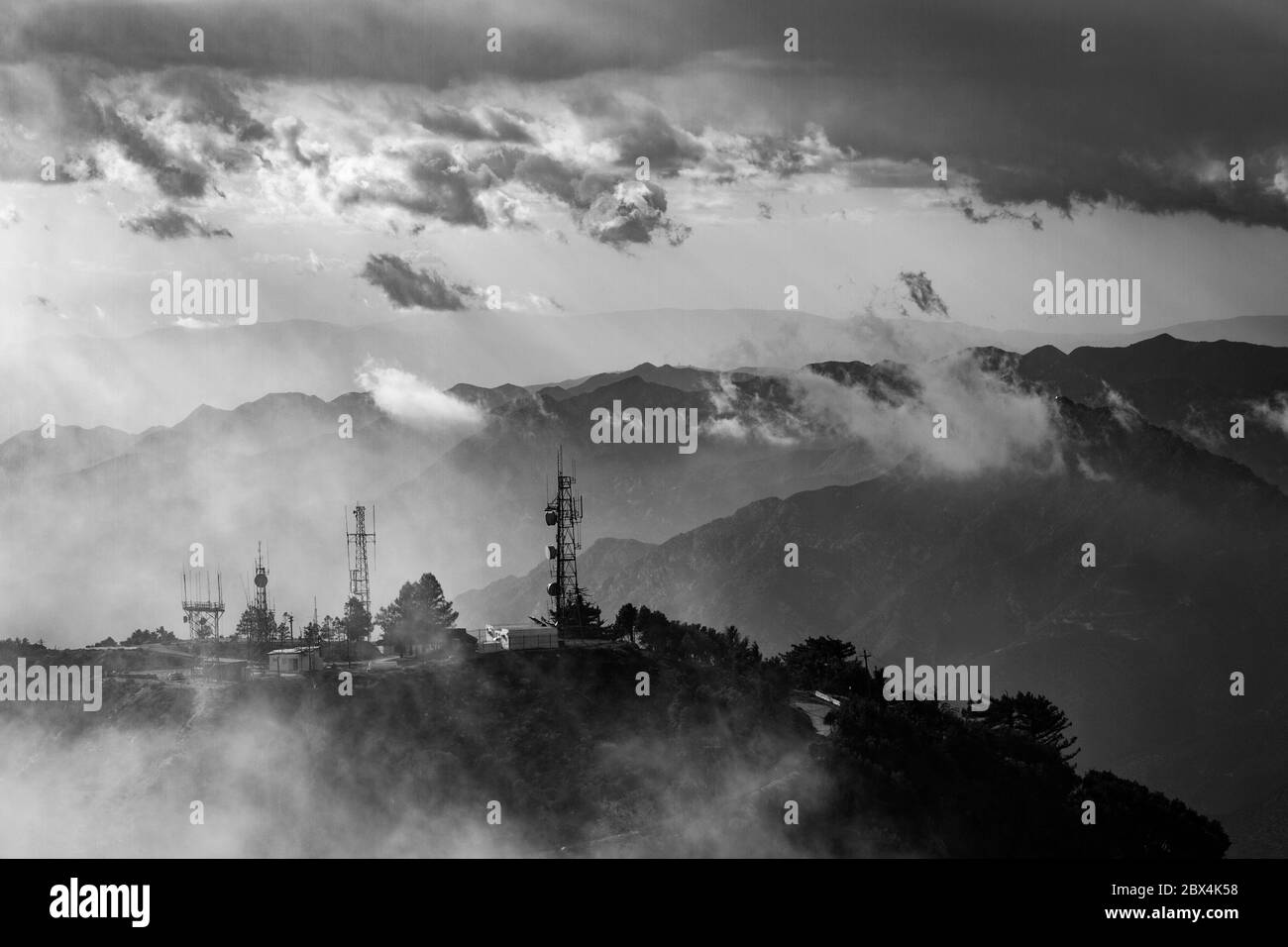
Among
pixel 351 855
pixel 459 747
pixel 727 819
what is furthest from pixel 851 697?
pixel 351 855

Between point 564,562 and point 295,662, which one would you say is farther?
point 564,562

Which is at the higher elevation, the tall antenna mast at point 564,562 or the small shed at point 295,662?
the tall antenna mast at point 564,562

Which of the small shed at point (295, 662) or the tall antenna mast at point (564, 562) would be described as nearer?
the small shed at point (295, 662)

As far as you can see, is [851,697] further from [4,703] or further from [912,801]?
[4,703]

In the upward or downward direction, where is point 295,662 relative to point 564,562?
downward

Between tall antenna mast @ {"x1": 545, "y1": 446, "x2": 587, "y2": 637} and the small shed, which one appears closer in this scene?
the small shed

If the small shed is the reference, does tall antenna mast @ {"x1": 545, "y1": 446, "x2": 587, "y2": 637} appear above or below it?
above
